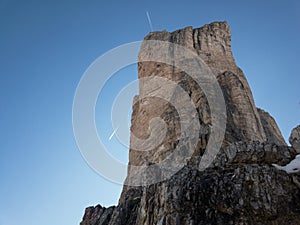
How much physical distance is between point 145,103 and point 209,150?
66.2 ft

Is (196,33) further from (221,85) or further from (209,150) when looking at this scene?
(209,150)

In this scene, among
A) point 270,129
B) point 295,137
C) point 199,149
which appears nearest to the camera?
point 199,149

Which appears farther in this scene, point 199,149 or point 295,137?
point 295,137

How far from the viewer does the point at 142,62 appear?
169ft

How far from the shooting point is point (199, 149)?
27.7 metres

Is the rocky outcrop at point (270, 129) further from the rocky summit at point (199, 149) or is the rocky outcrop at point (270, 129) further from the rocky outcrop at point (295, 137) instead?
the rocky outcrop at point (295, 137)

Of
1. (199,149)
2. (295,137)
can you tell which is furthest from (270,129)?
(199,149)

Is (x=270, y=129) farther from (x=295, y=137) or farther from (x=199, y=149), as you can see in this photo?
(x=199, y=149)

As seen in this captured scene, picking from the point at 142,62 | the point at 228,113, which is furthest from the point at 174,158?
the point at 142,62

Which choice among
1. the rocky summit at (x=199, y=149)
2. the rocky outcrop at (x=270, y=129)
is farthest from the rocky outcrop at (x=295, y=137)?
the rocky outcrop at (x=270, y=129)

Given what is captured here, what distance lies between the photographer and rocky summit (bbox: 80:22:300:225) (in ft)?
43.7

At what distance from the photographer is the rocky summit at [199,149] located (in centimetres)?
1332

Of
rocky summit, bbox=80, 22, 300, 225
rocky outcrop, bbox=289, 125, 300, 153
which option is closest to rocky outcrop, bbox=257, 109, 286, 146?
rocky summit, bbox=80, 22, 300, 225

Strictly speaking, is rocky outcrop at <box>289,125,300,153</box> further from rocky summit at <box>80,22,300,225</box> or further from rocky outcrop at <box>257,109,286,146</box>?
rocky outcrop at <box>257,109,286,146</box>
